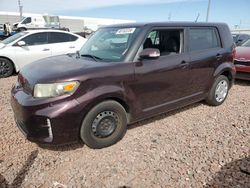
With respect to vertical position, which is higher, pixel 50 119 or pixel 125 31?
pixel 125 31

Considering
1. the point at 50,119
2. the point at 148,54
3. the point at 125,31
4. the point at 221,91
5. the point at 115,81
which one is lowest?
the point at 221,91

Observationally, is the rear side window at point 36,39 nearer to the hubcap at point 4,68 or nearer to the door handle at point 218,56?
the hubcap at point 4,68

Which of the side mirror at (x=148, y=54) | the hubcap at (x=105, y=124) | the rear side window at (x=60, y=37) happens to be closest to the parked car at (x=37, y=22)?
the rear side window at (x=60, y=37)

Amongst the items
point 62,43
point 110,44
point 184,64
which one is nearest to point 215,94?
point 184,64

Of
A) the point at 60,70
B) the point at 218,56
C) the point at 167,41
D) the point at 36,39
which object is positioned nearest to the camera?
the point at 60,70

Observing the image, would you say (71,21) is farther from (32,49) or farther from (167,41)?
(167,41)

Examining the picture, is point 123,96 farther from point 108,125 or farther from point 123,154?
point 123,154

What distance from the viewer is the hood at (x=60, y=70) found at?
2.92 m

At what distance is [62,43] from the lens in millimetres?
8125

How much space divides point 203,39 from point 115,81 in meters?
2.27

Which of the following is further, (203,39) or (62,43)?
(62,43)

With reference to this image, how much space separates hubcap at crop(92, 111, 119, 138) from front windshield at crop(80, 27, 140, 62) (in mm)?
808

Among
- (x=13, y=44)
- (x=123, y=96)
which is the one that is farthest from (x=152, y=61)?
(x=13, y=44)

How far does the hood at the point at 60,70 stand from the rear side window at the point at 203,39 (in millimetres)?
1841
